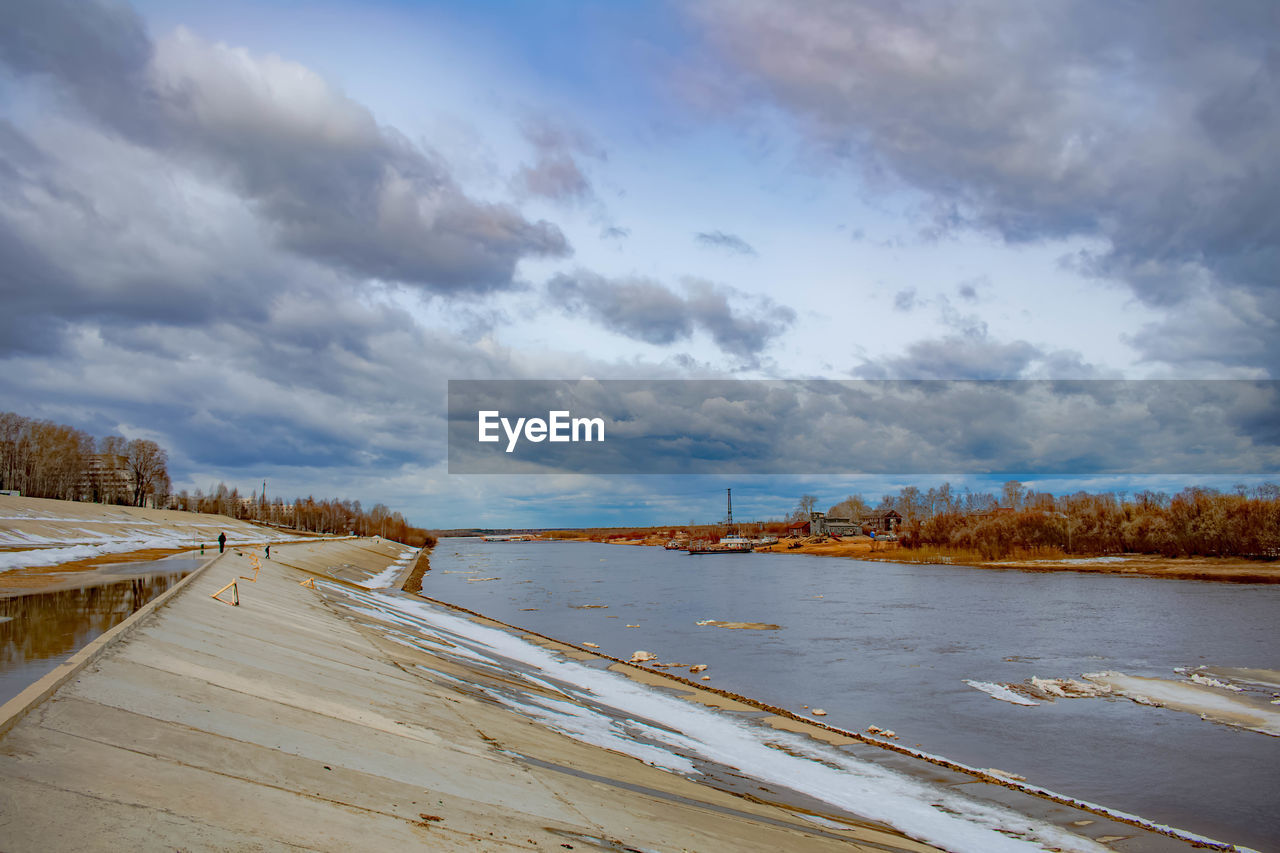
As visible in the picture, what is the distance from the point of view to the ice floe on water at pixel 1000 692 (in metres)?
24.5

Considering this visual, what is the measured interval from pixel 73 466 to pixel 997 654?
152694 millimetres

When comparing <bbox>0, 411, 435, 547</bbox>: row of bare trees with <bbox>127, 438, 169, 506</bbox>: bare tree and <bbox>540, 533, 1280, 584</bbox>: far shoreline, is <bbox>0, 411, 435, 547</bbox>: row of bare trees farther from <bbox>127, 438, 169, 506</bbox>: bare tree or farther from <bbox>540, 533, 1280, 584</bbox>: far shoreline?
<bbox>540, 533, 1280, 584</bbox>: far shoreline

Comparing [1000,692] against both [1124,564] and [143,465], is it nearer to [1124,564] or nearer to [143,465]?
[1124,564]

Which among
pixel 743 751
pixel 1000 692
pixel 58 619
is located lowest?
pixel 1000 692

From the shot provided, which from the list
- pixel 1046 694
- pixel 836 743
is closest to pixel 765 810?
pixel 836 743

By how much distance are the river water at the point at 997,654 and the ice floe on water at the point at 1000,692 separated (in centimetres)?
51

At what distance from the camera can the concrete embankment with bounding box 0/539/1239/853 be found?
6906mm

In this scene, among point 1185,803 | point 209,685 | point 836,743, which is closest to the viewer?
point 209,685

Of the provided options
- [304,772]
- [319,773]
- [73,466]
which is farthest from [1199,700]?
[73,466]

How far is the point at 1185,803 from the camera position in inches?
617

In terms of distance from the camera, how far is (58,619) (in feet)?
63.2

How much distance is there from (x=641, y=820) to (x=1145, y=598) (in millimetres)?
60851

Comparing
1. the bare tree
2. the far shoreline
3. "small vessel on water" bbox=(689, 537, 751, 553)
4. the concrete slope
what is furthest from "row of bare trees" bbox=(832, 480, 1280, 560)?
the bare tree

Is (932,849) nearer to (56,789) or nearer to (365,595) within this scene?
(56,789)
